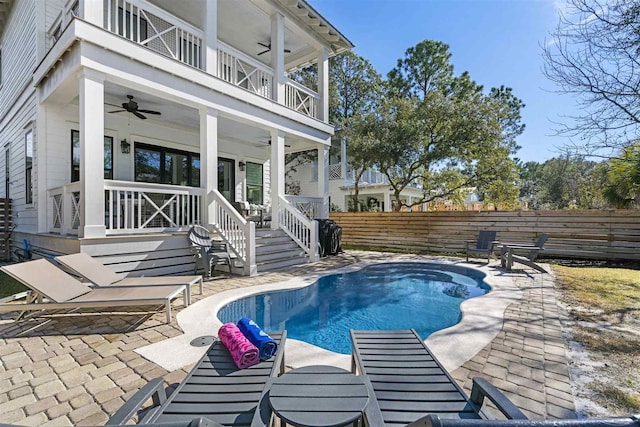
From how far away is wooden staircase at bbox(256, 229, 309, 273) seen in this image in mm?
7777

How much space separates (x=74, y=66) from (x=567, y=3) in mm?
9620

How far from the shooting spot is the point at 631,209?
9312 millimetres

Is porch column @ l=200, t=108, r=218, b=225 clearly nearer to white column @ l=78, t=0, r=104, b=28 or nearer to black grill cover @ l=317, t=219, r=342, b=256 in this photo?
white column @ l=78, t=0, r=104, b=28

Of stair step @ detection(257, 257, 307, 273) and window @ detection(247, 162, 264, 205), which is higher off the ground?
window @ detection(247, 162, 264, 205)

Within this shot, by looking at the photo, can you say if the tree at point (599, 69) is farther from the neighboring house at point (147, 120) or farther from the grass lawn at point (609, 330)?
the neighboring house at point (147, 120)

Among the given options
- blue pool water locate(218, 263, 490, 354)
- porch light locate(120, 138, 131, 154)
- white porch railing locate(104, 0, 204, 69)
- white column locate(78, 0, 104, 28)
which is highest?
white porch railing locate(104, 0, 204, 69)

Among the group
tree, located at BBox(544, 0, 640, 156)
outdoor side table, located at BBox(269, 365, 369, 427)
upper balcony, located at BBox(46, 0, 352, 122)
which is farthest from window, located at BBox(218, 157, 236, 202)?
outdoor side table, located at BBox(269, 365, 369, 427)

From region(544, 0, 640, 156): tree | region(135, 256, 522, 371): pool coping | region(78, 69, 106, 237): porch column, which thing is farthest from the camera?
region(544, 0, 640, 156): tree

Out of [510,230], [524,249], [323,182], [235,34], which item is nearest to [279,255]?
[323,182]

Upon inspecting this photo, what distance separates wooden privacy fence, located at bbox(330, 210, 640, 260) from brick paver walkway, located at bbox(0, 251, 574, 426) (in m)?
6.72

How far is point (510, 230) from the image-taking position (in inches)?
409

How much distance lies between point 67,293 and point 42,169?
5.19 m

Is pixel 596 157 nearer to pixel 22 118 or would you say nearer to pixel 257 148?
pixel 257 148

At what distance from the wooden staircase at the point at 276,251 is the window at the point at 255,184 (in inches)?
164
